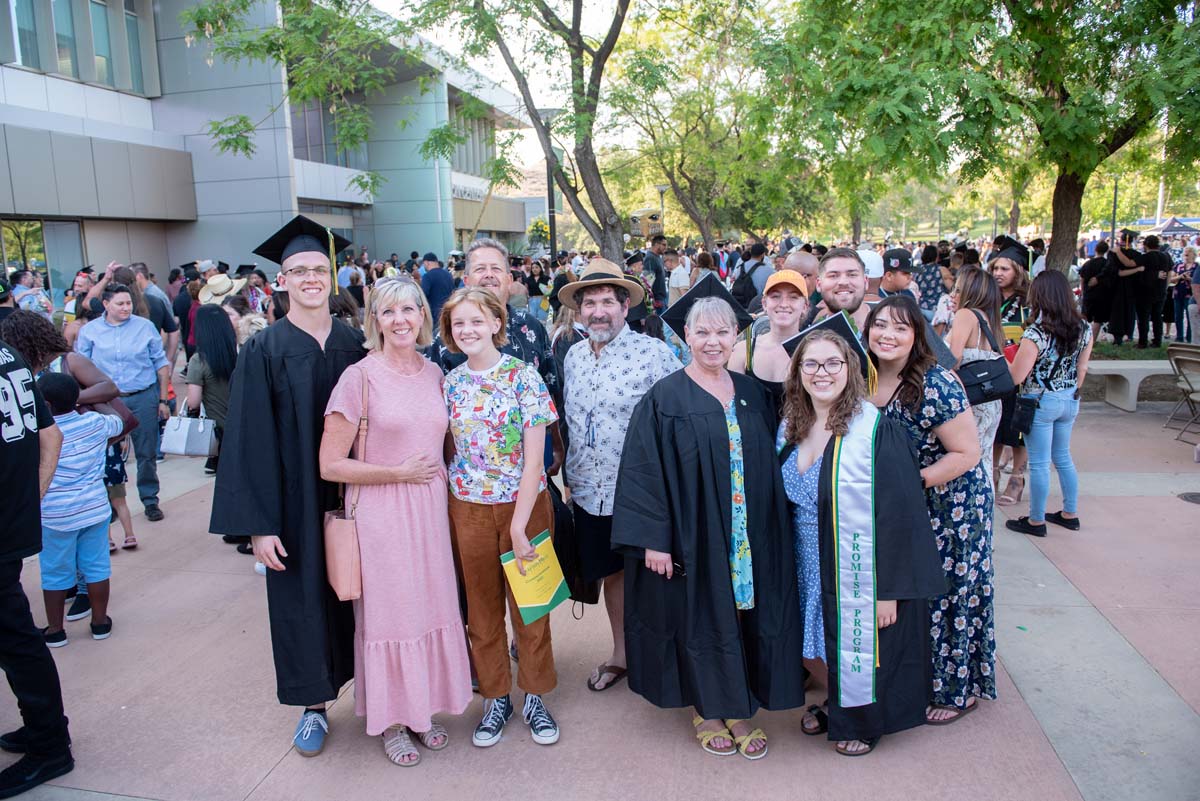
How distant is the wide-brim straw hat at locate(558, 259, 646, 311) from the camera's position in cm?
357

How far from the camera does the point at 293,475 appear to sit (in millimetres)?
3188

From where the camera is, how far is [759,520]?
309 cm

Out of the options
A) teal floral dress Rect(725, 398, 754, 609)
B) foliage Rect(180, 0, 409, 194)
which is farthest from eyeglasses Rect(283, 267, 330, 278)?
foliage Rect(180, 0, 409, 194)

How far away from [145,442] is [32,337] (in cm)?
251

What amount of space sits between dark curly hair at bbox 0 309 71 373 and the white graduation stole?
3.68 m

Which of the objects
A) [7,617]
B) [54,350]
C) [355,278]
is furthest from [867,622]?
[355,278]

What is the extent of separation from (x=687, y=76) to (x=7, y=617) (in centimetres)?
1917

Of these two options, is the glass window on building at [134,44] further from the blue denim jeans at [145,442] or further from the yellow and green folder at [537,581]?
the yellow and green folder at [537,581]

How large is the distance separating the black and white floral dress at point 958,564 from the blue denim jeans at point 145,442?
5.45 metres

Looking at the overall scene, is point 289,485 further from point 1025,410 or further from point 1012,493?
point 1012,493

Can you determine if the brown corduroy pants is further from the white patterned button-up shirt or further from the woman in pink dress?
the white patterned button-up shirt

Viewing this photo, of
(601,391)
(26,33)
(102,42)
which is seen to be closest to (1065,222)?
(601,391)

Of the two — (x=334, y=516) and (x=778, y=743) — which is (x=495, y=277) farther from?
(x=778, y=743)

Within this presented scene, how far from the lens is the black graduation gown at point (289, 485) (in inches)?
123
